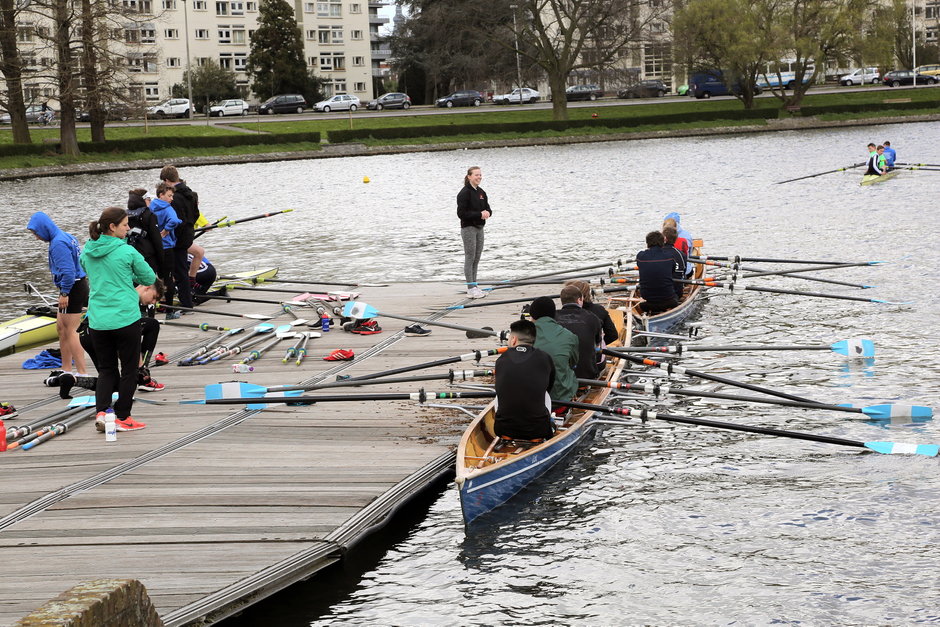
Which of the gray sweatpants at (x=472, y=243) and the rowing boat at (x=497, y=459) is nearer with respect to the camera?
the rowing boat at (x=497, y=459)

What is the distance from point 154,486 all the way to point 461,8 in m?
62.1

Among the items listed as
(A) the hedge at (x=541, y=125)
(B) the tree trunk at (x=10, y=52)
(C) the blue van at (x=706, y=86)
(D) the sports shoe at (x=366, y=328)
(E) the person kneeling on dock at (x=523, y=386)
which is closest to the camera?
(E) the person kneeling on dock at (x=523, y=386)

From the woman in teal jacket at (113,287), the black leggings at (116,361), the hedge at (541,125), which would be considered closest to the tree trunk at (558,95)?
the hedge at (541,125)

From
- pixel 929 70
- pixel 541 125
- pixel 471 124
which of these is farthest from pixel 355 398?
pixel 929 70

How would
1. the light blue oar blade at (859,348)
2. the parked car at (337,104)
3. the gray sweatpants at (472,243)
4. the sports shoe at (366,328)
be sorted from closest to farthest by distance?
1. the light blue oar blade at (859,348)
2. the sports shoe at (366,328)
3. the gray sweatpants at (472,243)
4. the parked car at (337,104)

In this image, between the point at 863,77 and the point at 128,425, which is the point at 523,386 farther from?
the point at 863,77

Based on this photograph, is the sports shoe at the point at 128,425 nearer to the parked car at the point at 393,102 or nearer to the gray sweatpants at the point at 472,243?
the gray sweatpants at the point at 472,243

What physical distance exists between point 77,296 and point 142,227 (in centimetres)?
211

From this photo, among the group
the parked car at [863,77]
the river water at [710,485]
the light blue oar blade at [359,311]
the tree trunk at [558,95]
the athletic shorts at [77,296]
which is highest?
the parked car at [863,77]

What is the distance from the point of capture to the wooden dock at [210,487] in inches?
322

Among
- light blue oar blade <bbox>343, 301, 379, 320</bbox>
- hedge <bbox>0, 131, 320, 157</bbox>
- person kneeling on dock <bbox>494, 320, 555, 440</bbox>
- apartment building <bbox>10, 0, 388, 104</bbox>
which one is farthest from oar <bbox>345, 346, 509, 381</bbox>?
apartment building <bbox>10, 0, 388, 104</bbox>

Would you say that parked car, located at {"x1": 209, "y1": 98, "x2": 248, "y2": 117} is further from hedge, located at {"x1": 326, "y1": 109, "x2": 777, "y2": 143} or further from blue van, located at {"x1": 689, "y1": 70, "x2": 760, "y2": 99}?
blue van, located at {"x1": 689, "y1": 70, "x2": 760, "y2": 99}

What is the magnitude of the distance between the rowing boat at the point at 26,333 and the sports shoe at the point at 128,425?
5.81m

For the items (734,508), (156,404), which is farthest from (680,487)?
(156,404)
